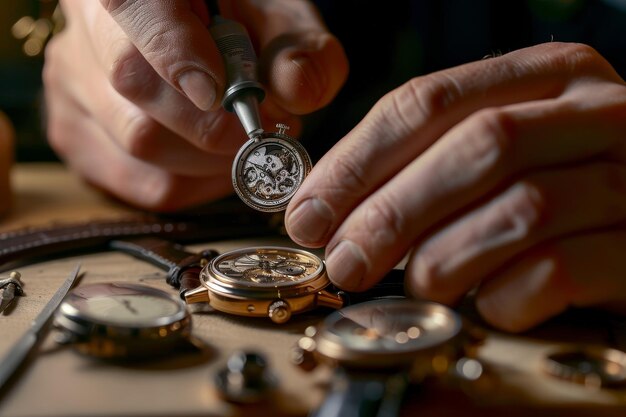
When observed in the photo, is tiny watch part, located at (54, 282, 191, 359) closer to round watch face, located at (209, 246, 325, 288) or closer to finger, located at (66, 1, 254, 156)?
round watch face, located at (209, 246, 325, 288)

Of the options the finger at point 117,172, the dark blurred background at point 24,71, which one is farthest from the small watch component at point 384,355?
the dark blurred background at point 24,71

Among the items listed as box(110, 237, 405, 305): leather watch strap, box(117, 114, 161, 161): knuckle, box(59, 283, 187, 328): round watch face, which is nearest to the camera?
box(59, 283, 187, 328): round watch face

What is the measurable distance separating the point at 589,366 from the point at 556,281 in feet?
0.39

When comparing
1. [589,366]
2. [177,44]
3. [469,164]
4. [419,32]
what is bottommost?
[589,366]

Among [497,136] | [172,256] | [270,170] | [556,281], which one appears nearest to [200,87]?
[270,170]

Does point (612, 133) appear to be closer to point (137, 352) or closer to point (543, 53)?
point (543, 53)

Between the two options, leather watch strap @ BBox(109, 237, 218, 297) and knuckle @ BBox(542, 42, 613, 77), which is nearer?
knuckle @ BBox(542, 42, 613, 77)

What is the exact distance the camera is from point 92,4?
163 cm

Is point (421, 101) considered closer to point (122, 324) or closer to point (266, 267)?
point (266, 267)

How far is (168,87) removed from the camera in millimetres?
1427

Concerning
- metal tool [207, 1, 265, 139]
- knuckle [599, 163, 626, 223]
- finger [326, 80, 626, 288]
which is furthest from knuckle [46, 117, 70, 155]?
knuckle [599, 163, 626, 223]

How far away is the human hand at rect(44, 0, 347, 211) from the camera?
129cm

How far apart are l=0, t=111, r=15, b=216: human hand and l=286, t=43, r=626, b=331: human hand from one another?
97 cm

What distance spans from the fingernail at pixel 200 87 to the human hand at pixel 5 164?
736mm
